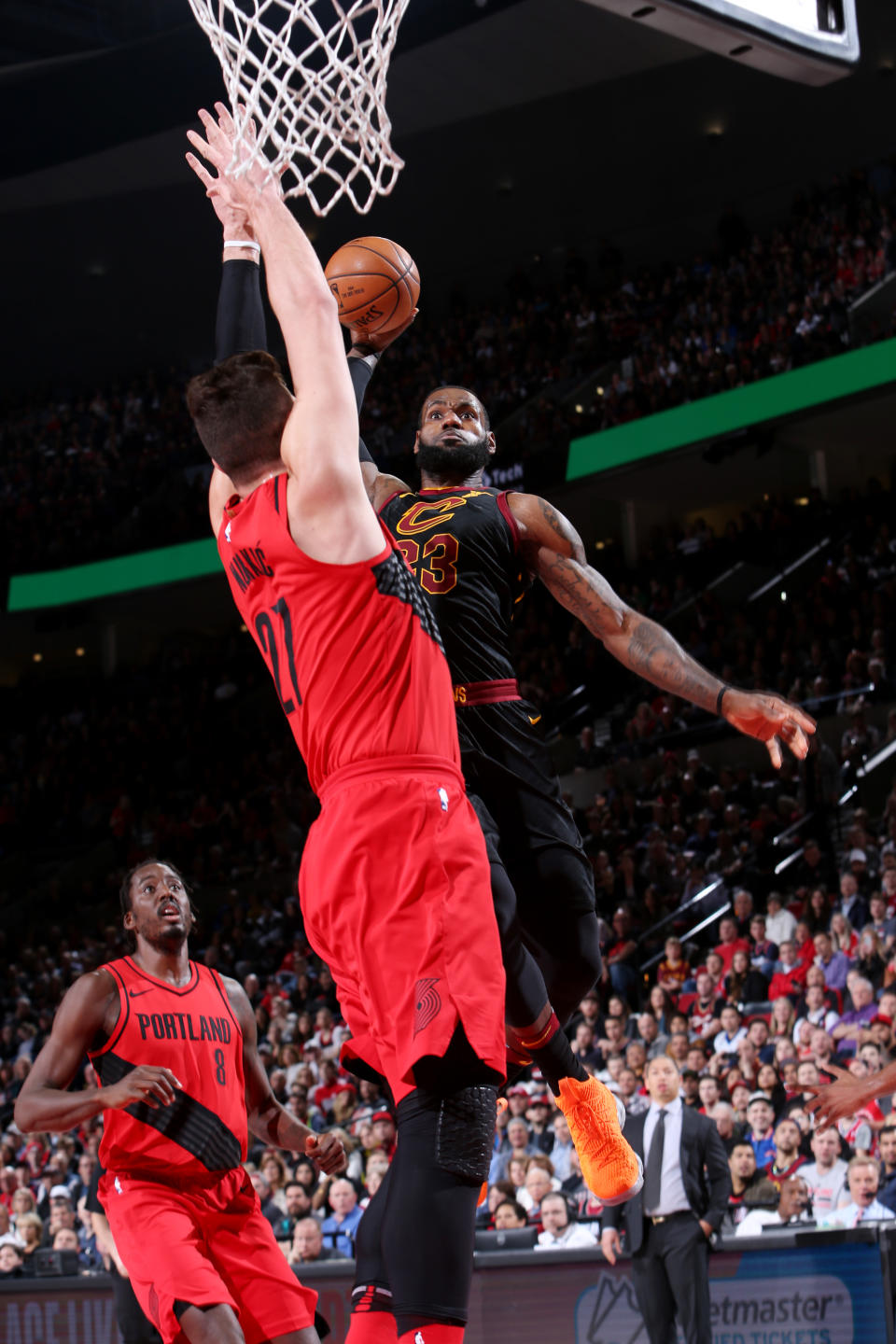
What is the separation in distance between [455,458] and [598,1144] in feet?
6.57

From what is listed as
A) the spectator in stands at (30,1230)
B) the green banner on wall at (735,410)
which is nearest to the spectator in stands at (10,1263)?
the spectator in stands at (30,1230)

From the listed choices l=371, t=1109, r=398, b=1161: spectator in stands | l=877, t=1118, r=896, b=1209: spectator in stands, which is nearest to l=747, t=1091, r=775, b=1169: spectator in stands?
l=877, t=1118, r=896, b=1209: spectator in stands

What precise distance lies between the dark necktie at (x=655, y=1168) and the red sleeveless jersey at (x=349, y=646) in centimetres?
511

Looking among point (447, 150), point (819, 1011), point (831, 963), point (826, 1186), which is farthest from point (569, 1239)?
point (447, 150)

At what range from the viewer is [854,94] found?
23406 mm

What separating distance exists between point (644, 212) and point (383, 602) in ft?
79.3

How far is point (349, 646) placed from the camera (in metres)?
2.99

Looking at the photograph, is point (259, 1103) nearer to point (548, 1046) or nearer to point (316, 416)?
point (548, 1046)

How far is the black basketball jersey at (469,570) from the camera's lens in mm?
3930

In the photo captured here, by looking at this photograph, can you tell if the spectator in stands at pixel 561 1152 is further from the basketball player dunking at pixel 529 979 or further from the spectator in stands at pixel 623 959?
the basketball player dunking at pixel 529 979

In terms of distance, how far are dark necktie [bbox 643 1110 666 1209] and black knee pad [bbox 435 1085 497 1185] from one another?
4923mm

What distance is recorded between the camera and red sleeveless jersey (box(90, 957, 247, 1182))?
4.79 metres

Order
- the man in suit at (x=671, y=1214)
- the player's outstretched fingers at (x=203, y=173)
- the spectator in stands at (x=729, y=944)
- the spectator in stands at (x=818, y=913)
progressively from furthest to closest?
the spectator in stands at (x=729, y=944) → the spectator in stands at (x=818, y=913) → the man in suit at (x=671, y=1214) → the player's outstretched fingers at (x=203, y=173)

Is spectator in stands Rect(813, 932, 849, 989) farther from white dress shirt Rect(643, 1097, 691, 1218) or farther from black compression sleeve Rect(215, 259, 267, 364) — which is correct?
black compression sleeve Rect(215, 259, 267, 364)
